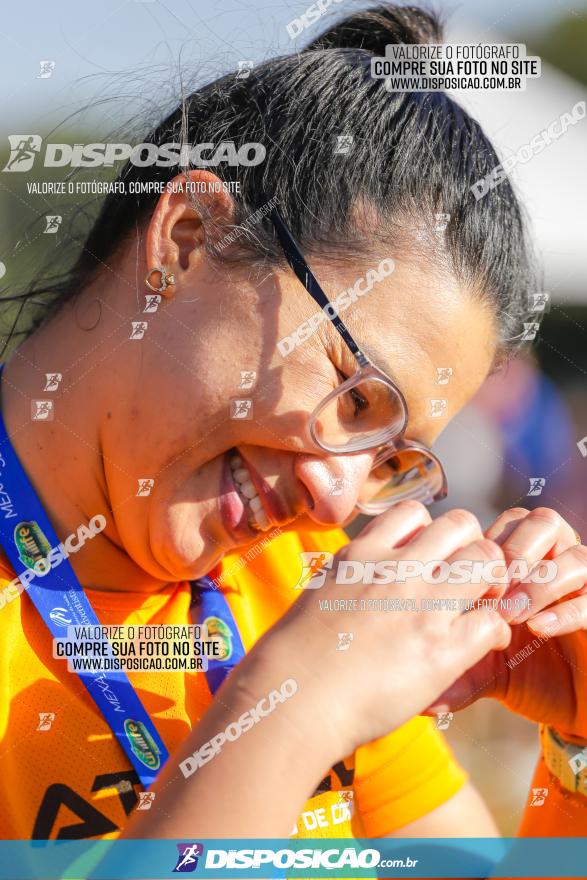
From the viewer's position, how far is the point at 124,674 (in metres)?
1.12

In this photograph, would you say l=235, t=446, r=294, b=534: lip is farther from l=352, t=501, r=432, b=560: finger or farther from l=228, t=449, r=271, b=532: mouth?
l=352, t=501, r=432, b=560: finger

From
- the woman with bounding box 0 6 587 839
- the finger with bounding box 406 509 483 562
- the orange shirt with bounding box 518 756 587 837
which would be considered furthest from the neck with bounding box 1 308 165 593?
the orange shirt with bounding box 518 756 587 837

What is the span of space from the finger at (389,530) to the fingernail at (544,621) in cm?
20

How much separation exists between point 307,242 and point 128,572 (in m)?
0.52

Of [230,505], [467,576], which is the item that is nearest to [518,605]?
[467,576]

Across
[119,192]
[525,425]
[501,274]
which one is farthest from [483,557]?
[525,425]

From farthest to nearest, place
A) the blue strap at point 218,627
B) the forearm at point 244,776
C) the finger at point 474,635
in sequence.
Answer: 1. the blue strap at point 218,627
2. the finger at point 474,635
3. the forearm at point 244,776

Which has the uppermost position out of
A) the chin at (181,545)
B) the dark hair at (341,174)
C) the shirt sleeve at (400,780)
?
the dark hair at (341,174)

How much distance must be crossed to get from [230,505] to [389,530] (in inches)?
9.1

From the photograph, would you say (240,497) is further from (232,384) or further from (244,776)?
(244,776)

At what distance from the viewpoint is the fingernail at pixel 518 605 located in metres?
1.07

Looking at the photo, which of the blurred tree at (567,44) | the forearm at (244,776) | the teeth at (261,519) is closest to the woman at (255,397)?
the teeth at (261,519)

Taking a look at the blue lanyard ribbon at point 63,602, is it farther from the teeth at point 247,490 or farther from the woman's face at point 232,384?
the teeth at point 247,490

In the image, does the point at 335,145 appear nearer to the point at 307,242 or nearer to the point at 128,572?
the point at 307,242
